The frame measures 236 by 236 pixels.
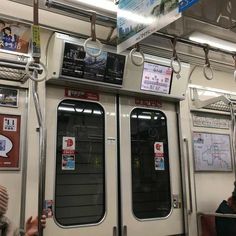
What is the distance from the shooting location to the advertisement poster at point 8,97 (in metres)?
2.63

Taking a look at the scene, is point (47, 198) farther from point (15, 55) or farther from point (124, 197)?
point (15, 55)

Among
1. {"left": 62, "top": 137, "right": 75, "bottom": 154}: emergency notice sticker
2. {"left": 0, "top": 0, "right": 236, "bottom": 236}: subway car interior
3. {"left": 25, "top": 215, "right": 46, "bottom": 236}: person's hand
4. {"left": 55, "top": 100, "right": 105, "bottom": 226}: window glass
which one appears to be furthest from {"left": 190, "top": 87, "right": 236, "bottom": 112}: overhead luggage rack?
{"left": 25, "top": 215, "right": 46, "bottom": 236}: person's hand

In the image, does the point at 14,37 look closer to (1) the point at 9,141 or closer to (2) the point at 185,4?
(1) the point at 9,141

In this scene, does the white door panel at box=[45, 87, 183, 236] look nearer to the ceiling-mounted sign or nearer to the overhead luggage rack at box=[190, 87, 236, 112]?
the overhead luggage rack at box=[190, 87, 236, 112]

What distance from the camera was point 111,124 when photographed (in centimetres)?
317

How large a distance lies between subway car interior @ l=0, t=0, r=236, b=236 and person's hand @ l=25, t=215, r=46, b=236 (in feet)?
0.18

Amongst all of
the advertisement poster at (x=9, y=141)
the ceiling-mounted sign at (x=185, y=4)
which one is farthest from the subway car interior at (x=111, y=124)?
the ceiling-mounted sign at (x=185, y=4)

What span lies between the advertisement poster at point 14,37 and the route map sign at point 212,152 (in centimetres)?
211

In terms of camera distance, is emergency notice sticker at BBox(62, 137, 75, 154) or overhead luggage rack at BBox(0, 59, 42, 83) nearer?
overhead luggage rack at BBox(0, 59, 42, 83)

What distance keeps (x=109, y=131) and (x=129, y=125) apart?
0.25m

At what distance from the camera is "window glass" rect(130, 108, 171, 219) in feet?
10.7

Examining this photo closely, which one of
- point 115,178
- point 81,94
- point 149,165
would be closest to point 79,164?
point 115,178

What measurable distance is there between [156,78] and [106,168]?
1.05 metres

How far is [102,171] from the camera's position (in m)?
3.07
